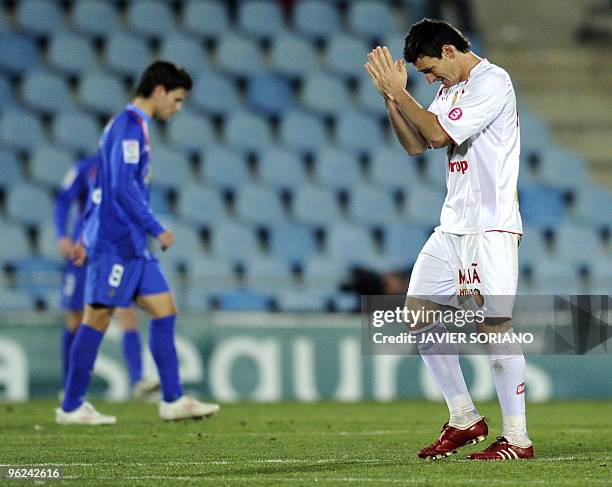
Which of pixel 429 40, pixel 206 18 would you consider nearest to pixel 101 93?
pixel 206 18

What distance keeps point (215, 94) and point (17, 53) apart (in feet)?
7.36

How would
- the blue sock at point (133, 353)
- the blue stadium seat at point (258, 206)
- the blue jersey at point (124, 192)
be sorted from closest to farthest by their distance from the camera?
the blue jersey at point (124, 192) < the blue sock at point (133, 353) < the blue stadium seat at point (258, 206)

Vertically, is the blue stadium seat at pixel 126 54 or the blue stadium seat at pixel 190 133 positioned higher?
the blue stadium seat at pixel 126 54

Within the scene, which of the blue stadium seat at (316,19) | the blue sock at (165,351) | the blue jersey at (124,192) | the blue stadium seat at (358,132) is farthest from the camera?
the blue stadium seat at (316,19)

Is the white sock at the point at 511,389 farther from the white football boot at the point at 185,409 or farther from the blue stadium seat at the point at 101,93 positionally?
the blue stadium seat at the point at 101,93

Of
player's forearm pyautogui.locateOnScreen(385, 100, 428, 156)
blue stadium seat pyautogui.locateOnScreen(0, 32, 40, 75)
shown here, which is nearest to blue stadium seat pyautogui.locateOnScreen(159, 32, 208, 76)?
blue stadium seat pyautogui.locateOnScreen(0, 32, 40, 75)

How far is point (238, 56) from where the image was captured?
Answer: 47.2ft

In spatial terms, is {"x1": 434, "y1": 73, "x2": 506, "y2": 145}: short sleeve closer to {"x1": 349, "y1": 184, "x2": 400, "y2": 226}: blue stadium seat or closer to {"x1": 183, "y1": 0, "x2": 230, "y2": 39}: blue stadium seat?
{"x1": 349, "y1": 184, "x2": 400, "y2": 226}: blue stadium seat

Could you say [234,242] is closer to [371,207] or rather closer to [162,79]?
[371,207]

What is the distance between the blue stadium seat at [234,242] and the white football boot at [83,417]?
5.01 meters

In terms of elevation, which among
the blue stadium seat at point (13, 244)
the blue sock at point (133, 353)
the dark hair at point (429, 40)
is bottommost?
the blue sock at point (133, 353)

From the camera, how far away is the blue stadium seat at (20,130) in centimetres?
1320

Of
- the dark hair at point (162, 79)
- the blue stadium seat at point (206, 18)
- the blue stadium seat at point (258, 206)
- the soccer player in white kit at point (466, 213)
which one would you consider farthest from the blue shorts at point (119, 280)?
the blue stadium seat at point (206, 18)

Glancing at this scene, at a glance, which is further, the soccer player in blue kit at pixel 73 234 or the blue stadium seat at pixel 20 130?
the blue stadium seat at pixel 20 130
